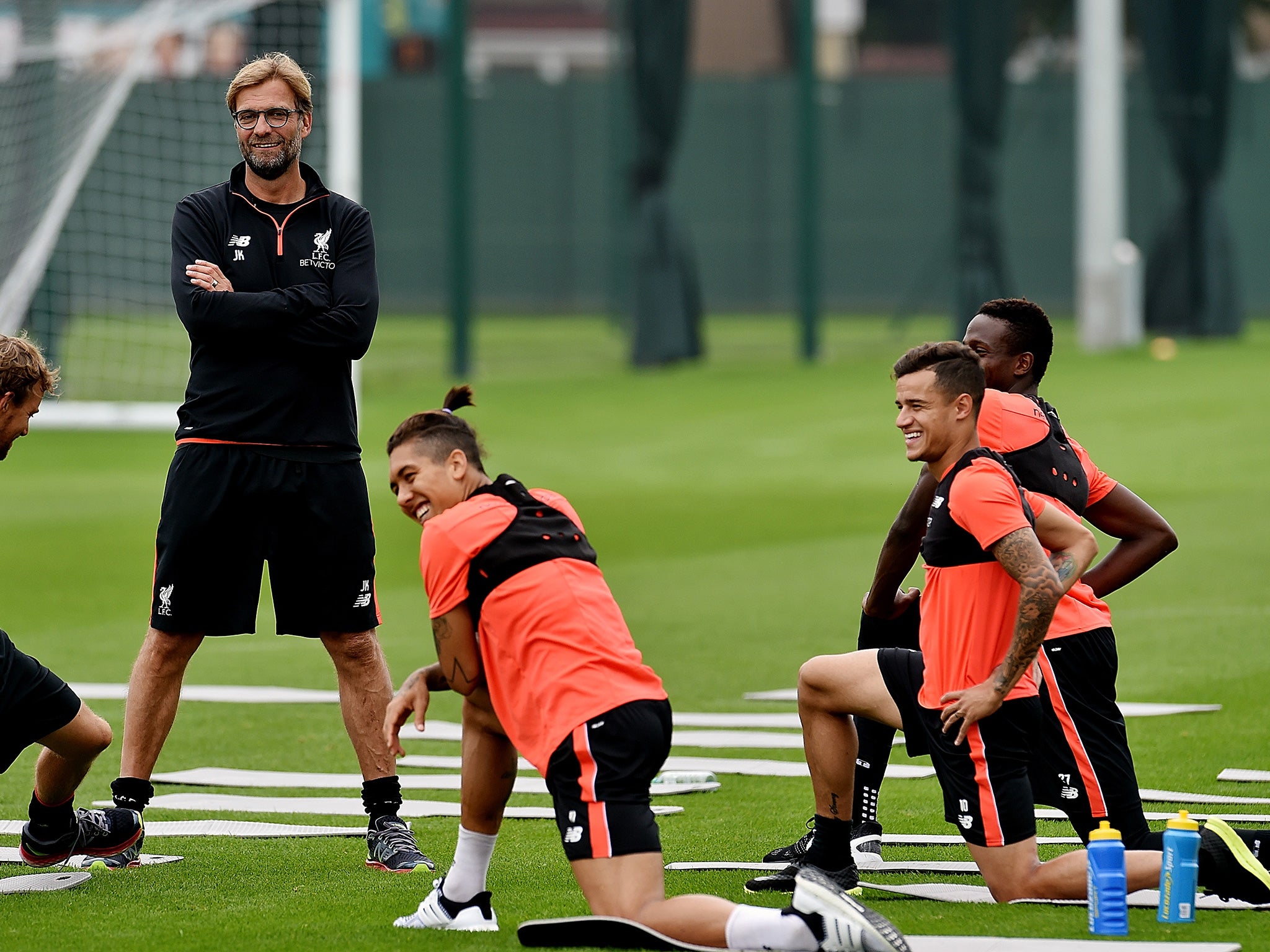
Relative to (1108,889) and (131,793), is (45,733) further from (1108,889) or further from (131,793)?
(1108,889)

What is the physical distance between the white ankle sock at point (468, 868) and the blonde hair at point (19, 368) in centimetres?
187

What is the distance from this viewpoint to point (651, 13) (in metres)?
28.9

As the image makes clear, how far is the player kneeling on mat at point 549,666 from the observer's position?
532 centimetres

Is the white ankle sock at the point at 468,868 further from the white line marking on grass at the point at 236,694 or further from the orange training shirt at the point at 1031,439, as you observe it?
the white line marking on grass at the point at 236,694

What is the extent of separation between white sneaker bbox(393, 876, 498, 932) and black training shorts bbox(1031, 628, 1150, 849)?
5.52 ft

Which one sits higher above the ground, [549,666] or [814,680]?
[549,666]

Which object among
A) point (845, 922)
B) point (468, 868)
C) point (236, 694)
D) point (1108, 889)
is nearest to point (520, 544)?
point (468, 868)

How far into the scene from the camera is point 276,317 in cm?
689

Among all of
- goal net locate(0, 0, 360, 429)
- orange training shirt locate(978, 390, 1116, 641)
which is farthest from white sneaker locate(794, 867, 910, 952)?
goal net locate(0, 0, 360, 429)

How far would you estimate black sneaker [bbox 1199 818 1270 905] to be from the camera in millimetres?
5605

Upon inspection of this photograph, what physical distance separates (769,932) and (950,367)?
170 centimetres

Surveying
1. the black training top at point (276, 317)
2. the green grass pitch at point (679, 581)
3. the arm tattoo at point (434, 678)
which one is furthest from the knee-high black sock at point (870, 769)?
the black training top at point (276, 317)

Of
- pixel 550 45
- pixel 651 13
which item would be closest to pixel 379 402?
pixel 651 13

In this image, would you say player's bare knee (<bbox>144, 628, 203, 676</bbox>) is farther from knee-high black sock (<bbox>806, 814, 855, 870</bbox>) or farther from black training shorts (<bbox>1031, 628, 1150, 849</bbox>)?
black training shorts (<bbox>1031, 628, 1150, 849</bbox>)
